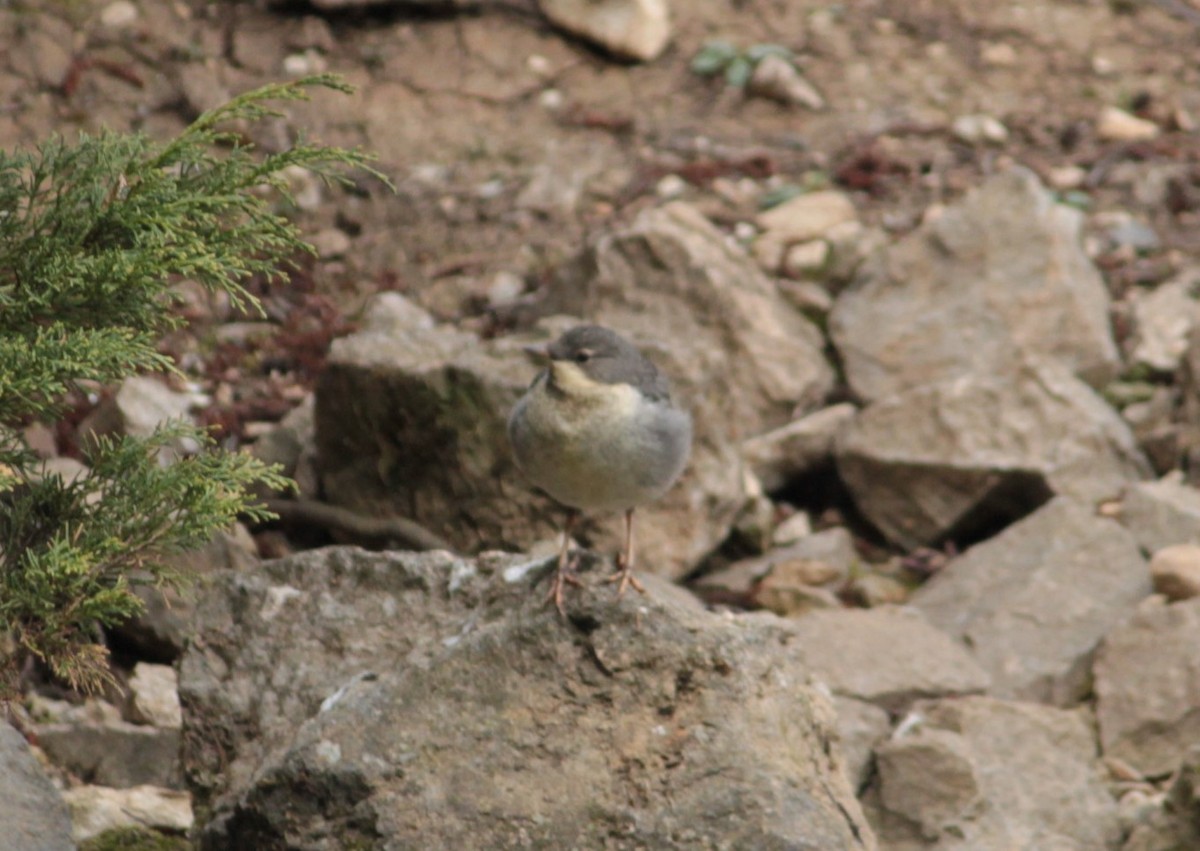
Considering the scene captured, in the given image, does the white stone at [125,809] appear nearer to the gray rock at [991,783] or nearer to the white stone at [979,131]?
the gray rock at [991,783]

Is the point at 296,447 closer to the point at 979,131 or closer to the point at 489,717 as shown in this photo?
the point at 489,717

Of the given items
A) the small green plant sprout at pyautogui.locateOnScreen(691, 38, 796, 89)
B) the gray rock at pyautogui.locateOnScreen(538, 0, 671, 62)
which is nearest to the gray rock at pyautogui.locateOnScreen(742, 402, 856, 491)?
the small green plant sprout at pyautogui.locateOnScreen(691, 38, 796, 89)

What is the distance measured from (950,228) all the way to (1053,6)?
3177 millimetres

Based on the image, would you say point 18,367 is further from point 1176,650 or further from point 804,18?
point 804,18

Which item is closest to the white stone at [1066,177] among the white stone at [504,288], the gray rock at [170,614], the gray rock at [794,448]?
the gray rock at [794,448]

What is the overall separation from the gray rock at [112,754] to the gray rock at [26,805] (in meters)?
1.26

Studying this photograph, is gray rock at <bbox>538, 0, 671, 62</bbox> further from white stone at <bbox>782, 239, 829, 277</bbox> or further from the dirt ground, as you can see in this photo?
white stone at <bbox>782, 239, 829, 277</bbox>

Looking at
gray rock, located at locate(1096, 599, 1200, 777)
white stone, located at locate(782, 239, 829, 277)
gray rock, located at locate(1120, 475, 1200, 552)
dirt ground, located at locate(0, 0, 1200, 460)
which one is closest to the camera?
gray rock, located at locate(1096, 599, 1200, 777)

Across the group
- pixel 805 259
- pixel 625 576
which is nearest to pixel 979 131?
pixel 805 259

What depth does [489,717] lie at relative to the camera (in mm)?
4117

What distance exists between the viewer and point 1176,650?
20.9 feet

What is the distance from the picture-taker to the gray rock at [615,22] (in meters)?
9.77

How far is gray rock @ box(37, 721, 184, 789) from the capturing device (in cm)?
529

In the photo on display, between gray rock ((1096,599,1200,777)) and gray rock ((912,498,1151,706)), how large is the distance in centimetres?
24
